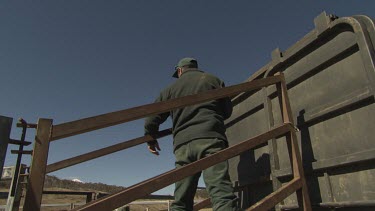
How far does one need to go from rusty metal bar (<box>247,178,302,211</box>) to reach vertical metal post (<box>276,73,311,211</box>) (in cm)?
7

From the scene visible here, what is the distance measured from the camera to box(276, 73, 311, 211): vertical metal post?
2.72 metres

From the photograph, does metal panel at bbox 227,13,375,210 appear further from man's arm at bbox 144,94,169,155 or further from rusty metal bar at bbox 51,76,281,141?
man's arm at bbox 144,94,169,155

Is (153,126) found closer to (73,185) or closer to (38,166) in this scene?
(38,166)

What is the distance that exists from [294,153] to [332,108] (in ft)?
1.71

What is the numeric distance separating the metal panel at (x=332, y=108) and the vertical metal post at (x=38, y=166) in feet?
6.96

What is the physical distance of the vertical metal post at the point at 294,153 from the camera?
2717 millimetres

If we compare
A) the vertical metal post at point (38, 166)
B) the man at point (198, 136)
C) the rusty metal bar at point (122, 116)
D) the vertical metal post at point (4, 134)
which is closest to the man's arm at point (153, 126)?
the man at point (198, 136)

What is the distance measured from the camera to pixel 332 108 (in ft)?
8.65

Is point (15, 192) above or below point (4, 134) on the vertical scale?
below

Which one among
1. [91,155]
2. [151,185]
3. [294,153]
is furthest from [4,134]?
[294,153]

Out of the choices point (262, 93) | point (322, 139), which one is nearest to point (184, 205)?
point (322, 139)

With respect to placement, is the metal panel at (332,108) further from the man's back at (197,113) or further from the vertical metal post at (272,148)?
the man's back at (197,113)

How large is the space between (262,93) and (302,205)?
54.2 inches

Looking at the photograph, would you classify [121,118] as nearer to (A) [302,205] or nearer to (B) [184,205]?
(B) [184,205]
